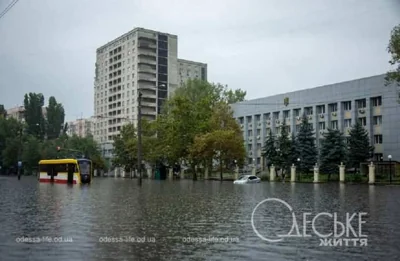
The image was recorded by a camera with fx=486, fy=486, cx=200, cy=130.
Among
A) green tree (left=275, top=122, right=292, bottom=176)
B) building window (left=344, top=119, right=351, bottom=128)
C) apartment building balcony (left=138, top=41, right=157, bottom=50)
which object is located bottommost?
green tree (left=275, top=122, right=292, bottom=176)

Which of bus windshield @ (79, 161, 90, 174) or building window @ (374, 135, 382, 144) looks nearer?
bus windshield @ (79, 161, 90, 174)

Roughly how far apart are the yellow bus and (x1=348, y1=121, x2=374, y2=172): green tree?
106 ft

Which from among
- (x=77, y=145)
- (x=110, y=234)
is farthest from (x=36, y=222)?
(x=77, y=145)

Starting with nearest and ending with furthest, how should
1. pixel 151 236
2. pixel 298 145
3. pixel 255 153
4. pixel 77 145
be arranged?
pixel 151 236 → pixel 298 145 → pixel 255 153 → pixel 77 145

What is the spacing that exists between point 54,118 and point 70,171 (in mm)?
75857

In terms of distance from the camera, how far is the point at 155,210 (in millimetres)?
15844

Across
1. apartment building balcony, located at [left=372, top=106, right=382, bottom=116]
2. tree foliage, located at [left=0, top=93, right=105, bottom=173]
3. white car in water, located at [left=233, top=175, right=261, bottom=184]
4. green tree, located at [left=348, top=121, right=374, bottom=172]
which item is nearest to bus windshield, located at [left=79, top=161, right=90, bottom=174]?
white car in water, located at [left=233, top=175, right=261, bottom=184]

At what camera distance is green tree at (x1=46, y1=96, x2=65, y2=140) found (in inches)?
4781

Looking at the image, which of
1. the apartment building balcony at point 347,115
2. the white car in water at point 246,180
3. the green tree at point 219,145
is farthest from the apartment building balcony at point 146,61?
the white car in water at point 246,180

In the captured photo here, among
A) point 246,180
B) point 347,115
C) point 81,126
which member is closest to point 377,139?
point 347,115

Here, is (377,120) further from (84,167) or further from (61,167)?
(61,167)

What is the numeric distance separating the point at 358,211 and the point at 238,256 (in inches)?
353

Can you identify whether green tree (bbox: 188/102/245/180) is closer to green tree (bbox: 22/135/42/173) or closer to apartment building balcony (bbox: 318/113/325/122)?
apartment building balcony (bbox: 318/113/325/122)

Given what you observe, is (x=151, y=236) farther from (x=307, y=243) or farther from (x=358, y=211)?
(x=358, y=211)
